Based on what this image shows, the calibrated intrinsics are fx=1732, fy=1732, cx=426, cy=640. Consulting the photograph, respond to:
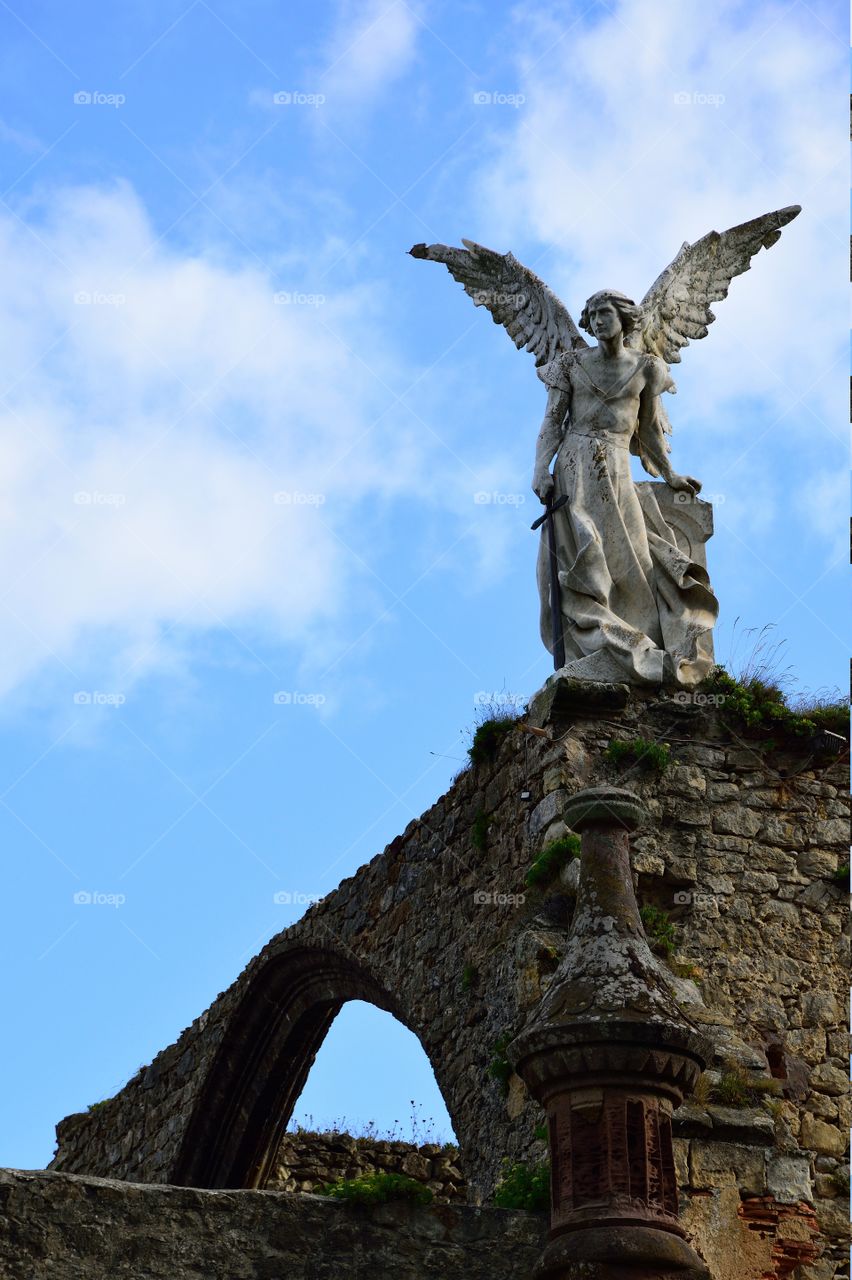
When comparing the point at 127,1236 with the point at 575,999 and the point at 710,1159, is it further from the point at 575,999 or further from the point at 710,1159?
the point at 710,1159

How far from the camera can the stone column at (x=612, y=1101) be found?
506 centimetres

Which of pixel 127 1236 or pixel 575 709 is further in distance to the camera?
pixel 575 709

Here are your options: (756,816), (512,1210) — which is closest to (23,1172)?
(512,1210)

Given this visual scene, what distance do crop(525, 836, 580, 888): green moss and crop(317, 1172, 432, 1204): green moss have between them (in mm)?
1840

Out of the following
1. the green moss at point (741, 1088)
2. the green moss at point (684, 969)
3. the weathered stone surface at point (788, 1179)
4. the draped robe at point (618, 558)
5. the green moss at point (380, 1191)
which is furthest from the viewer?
the draped robe at point (618, 558)

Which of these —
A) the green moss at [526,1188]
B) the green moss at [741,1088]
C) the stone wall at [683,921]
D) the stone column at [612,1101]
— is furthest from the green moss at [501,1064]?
the stone column at [612,1101]

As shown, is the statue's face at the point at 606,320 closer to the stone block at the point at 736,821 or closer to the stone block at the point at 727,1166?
the stone block at the point at 736,821

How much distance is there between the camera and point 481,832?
845 centimetres

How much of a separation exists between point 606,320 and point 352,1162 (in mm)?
6697

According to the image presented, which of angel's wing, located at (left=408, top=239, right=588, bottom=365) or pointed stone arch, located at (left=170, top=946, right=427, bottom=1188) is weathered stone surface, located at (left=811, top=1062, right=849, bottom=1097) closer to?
angel's wing, located at (left=408, top=239, right=588, bottom=365)

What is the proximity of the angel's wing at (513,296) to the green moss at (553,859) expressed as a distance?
9.79 ft

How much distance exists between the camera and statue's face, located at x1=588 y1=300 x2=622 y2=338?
8.86 m

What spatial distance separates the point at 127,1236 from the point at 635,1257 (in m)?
1.60

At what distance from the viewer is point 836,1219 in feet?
22.4
